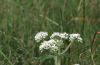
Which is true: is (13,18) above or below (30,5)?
below

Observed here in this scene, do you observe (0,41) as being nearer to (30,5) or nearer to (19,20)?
(19,20)

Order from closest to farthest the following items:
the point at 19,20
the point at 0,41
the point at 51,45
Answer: the point at 51,45 < the point at 0,41 < the point at 19,20

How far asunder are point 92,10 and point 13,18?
1336 mm

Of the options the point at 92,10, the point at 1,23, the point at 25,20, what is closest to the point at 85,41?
the point at 92,10

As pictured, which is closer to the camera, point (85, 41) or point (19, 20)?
point (85, 41)

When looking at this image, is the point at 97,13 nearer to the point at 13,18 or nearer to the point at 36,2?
the point at 36,2

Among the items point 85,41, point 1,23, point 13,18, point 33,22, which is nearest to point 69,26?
point 85,41

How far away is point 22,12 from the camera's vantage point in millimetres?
2043

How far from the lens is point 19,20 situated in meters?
2.05

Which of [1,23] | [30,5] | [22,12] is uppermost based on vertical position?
[30,5]

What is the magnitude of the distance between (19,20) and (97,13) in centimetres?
142

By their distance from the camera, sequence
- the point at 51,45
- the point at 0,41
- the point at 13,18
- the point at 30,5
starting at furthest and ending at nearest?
the point at 30,5
the point at 13,18
the point at 0,41
the point at 51,45

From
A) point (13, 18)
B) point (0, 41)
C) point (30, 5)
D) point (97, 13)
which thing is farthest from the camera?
point (97, 13)

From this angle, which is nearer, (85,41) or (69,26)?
(85,41)
